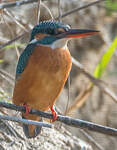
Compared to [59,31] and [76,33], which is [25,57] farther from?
[76,33]

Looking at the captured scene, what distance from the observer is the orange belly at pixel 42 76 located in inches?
113

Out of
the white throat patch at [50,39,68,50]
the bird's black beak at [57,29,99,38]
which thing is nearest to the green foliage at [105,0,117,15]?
the white throat patch at [50,39,68,50]

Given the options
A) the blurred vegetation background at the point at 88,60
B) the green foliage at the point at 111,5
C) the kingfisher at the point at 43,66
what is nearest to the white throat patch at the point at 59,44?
the kingfisher at the point at 43,66

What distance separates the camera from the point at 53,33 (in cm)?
292

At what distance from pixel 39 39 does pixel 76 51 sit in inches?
132

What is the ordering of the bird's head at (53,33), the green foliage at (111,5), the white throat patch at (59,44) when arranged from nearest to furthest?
the bird's head at (53,33)
the white throat patch at (59,44)
the green foliage at (111,5)

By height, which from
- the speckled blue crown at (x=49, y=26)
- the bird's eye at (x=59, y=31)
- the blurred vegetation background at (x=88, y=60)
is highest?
the speckled blue crown at (x=49, y=26)

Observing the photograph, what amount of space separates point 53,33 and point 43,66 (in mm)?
276

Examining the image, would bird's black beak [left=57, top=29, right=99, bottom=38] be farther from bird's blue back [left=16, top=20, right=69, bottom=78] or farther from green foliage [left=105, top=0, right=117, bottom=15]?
green foliage [left=105, top=0, right=117, bottom=15]

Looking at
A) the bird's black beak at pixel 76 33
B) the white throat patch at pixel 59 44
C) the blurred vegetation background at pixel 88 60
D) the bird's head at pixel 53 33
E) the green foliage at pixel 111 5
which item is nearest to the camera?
the bird's black beak at pixel 76 33

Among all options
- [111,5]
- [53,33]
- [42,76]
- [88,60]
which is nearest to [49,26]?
[53,33]

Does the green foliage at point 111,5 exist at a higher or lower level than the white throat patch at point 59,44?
higher

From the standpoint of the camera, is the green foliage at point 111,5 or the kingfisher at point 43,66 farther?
the green foliage at point 111,5

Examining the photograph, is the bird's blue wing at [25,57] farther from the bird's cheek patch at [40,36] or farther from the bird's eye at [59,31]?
the bird's eye at [59,31]
